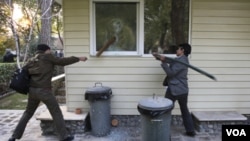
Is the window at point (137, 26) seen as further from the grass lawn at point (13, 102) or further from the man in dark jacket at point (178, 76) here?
the grass lawn at point (13, 102)

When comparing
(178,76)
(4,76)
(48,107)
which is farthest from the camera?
(4,76)

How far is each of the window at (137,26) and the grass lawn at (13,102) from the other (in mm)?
3461

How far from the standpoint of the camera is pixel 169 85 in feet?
14.8

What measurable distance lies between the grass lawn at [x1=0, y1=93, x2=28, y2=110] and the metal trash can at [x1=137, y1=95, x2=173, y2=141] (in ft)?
14.3

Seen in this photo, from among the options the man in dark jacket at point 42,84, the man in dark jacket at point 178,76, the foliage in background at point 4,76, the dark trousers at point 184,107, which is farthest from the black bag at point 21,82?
the foliage in background at point 4,76

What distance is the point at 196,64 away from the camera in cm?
504

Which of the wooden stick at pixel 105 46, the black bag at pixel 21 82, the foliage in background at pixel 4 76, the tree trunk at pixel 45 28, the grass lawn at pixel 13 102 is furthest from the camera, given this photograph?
the tree trunk at pixel 45 28

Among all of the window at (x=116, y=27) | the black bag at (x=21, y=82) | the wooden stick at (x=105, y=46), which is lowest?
the black bag at (x=21, y=82)

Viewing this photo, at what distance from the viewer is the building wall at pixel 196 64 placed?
4.95m

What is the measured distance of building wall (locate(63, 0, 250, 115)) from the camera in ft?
16.3

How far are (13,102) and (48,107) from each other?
4.07m

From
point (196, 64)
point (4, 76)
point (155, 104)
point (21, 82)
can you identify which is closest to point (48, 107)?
point (21, 82)

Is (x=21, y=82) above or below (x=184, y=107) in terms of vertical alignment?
above

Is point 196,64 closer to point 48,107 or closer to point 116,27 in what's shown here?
point 116,27
